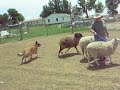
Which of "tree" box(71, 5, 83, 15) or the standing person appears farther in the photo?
"tree" box(71, 5, 83, 15)

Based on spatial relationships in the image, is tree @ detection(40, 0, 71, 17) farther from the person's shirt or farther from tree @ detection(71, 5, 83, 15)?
the person's shirt

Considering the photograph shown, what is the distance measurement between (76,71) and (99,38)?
1.78m

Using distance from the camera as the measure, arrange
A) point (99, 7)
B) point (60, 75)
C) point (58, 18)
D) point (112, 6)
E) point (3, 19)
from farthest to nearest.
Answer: point (99, 7) → point (3, 19) → point (58, 18) → point (112, 6) → point (60, 75)

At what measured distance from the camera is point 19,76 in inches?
451

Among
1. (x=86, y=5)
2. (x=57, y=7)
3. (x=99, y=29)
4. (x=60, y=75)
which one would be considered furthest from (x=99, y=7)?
(x=60, y=75)

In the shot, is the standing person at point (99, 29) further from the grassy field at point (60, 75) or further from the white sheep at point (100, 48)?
the grassy field at point (60, 75)

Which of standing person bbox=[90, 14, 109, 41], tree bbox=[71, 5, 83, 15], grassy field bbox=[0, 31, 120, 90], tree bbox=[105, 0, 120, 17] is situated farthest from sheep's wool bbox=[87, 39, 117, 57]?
tree bbox=[71, 5, 83, 15]

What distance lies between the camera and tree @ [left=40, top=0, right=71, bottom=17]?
105 meters

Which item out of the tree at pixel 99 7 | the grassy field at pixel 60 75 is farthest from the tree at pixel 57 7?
the grassy field at pixel 60 75

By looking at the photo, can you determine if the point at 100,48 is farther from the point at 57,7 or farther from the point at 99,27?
the point at 57,7

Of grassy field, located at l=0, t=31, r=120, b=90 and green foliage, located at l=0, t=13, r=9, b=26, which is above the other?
green foliage, located at l=0, t=13, r=9, b=26

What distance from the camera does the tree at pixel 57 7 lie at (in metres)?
105

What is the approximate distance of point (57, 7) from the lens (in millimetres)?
107125

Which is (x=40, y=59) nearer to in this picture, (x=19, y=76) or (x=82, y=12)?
(x=19, y=76)
